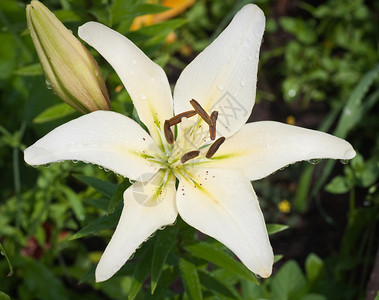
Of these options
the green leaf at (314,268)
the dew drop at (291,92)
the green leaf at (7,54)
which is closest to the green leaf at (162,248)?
the green leaf at (314,268)

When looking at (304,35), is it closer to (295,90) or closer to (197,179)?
(295,90)

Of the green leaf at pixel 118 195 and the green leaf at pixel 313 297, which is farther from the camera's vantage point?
the green leaf at pixel 313 297

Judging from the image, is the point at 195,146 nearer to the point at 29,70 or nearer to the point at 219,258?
the point at 219,258

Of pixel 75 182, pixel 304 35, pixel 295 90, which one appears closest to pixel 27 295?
pixel 75 182

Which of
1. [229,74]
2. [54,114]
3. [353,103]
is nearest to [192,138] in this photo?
[229,74]

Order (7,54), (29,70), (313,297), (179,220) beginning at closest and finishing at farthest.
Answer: (179,220), (29,70), (313,297), (7,54)

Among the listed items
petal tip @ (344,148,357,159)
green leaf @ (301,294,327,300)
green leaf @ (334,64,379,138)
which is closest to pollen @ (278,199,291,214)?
green leaf @ (334,64,379,138)

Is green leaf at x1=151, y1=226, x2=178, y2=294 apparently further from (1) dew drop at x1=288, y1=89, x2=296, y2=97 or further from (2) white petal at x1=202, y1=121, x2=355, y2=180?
(1) dew drop at x1=288, y1=89, x2=296, y2=97

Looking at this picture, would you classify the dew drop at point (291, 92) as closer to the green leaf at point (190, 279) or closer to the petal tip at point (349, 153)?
the green leaf at point (190, 279)
